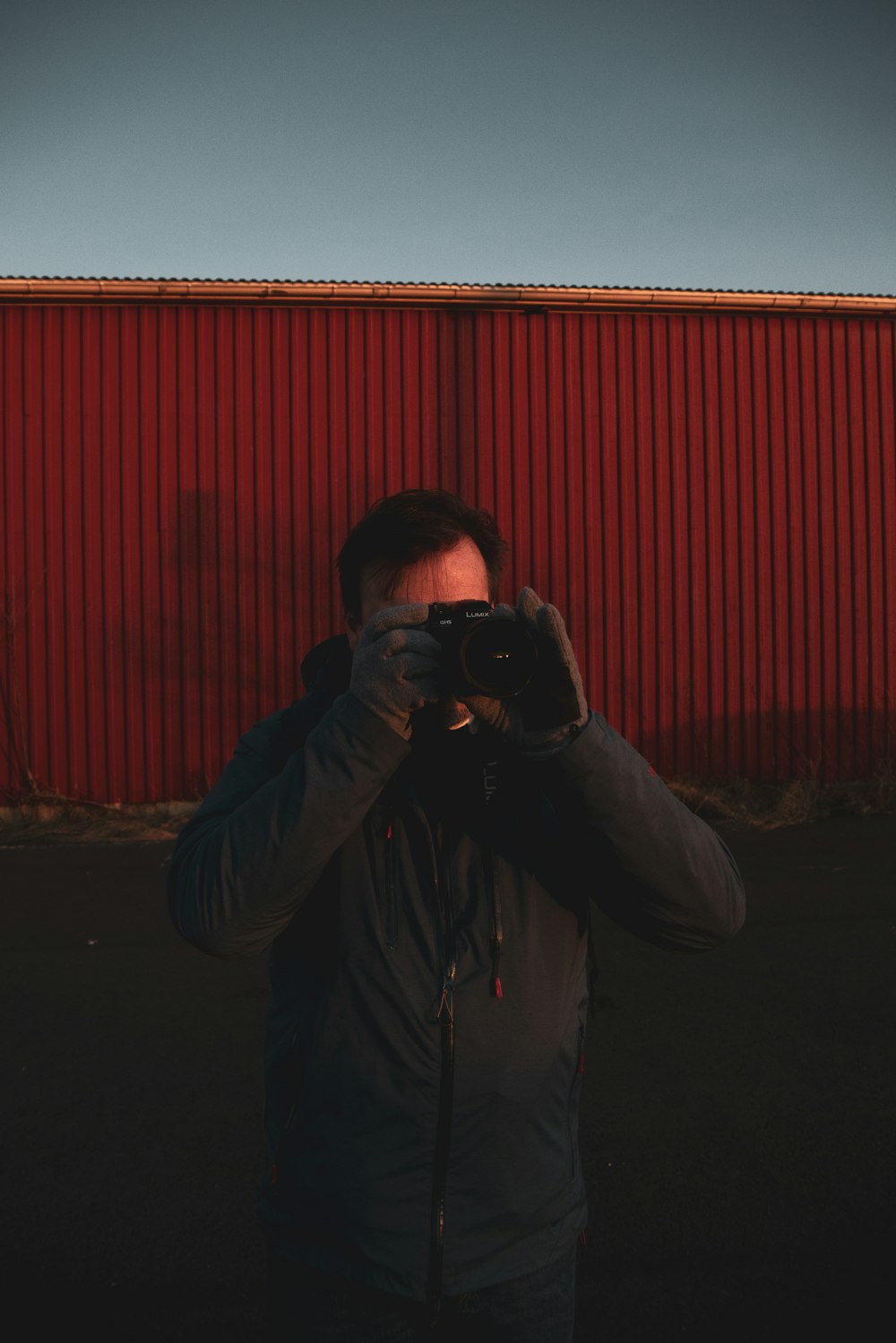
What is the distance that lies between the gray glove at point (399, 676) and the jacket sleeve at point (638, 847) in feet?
0.60

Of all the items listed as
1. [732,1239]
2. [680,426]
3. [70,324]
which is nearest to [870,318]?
[680,426]

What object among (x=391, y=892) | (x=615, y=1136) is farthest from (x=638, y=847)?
(x=615, y=1136)

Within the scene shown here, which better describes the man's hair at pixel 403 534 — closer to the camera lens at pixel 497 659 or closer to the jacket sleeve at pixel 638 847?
the camera lens at pixel 497 659

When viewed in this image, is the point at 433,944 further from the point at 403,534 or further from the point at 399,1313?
the point at 403,534

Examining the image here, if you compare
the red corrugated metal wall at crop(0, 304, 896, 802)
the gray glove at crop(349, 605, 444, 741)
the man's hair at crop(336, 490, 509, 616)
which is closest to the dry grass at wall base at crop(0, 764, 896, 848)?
the red corrugated metal wall at crop(0, 304, 896, 802)

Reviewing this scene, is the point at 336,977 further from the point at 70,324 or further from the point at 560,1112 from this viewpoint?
the point at 70,324

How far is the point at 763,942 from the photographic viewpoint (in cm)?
457

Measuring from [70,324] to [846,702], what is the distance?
815 centimetres

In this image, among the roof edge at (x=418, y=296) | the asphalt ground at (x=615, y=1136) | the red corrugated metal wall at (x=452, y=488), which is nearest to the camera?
the asphalt ground at (x=615, y=1136)

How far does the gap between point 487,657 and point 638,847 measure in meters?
0.31

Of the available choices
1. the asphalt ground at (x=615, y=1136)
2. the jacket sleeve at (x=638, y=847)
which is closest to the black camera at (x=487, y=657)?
the jacket sleeve at (x=638, y=847)

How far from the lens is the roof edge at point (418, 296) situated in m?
8.12

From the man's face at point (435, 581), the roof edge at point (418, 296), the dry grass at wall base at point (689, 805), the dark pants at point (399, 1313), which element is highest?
the roof edge at point (418, 296)

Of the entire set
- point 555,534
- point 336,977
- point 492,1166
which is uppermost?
point 555,534
